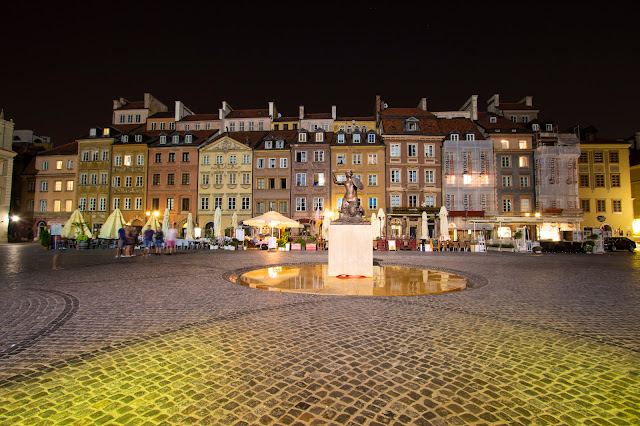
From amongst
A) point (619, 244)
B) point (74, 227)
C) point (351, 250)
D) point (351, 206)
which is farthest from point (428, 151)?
point (74, 227)

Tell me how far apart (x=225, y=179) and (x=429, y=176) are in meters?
25.0

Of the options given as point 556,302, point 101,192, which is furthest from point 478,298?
point 101,192

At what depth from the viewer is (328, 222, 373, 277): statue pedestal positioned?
11.0 metres

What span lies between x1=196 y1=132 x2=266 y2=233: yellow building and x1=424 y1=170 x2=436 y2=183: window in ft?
70.1

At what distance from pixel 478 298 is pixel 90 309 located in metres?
7.56

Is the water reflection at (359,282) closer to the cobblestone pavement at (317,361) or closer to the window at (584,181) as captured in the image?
the cobblestone pavement at (317,361)

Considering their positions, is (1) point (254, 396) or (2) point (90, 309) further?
(2) point (90, 309)

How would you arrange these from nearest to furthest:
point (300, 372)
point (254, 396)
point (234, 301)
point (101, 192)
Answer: point (254, 396) → point (300, 372) → point (234, 301) → point (101, 192)

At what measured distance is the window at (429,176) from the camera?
40.3 metres

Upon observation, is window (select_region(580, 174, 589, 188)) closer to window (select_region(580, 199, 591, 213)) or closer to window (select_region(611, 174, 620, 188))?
window (select_region(580, 199, 591, 213))

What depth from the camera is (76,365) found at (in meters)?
3.54

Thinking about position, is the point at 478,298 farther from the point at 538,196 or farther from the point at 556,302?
the point at 538,196

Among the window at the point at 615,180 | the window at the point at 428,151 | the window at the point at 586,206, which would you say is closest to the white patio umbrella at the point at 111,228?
the window at the point at 428,151

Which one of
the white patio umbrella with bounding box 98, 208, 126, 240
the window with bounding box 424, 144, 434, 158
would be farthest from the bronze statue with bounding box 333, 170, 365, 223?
the window with bounding box 424, 144, 434, 158
